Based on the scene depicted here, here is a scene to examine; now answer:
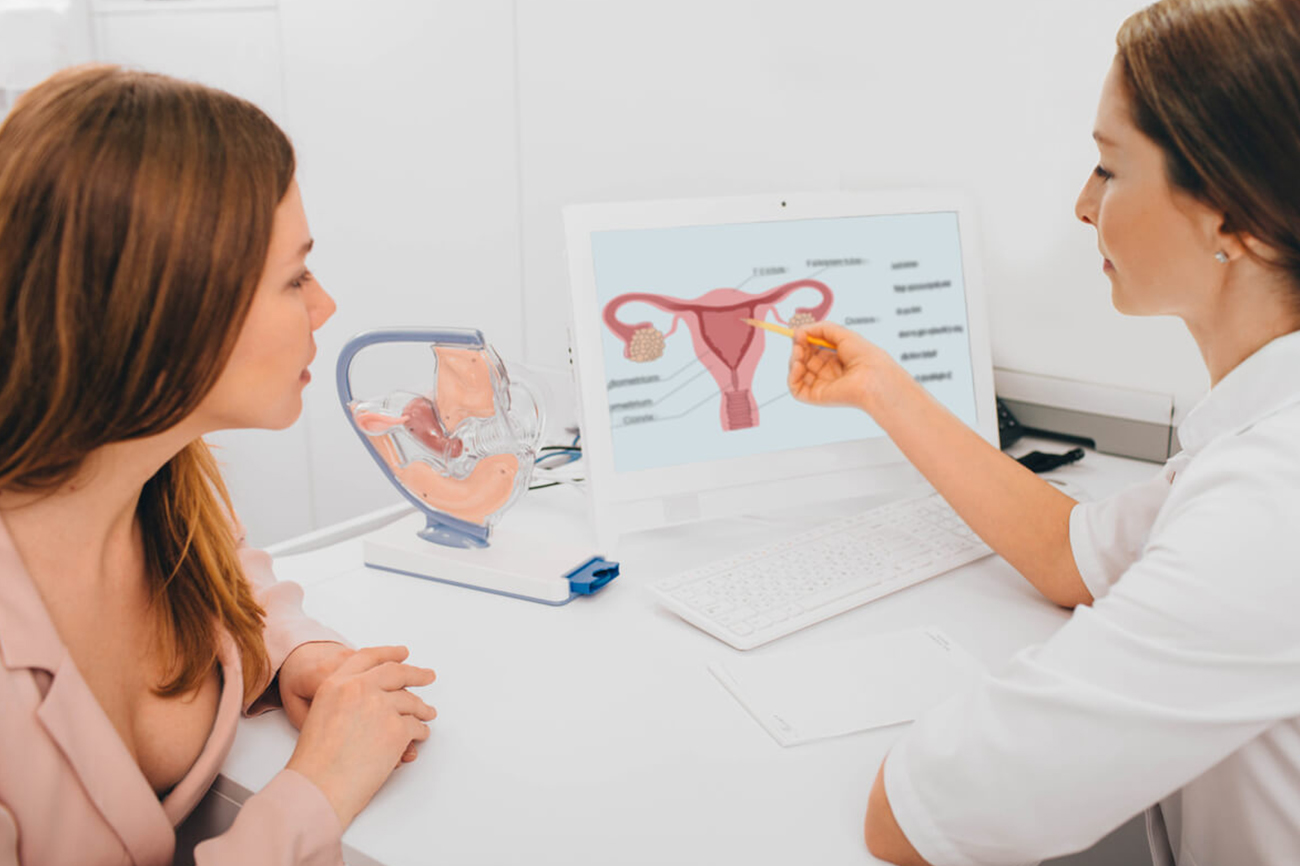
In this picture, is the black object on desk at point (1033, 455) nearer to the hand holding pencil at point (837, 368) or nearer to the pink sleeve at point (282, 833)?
the hand holding pencil at point (837, 368)

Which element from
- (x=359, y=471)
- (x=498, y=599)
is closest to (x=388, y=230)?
(x=359, y=471)

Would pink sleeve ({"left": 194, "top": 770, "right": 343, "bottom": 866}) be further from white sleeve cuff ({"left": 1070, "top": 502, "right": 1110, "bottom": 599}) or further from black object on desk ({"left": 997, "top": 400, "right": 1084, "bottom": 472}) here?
black object on desk ({"left": 997, "top": 400, "right": 1084, "bottom": 472})

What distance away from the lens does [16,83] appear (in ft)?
7.41

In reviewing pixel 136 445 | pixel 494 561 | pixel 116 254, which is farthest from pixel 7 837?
pixel 494 561

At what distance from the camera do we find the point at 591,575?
3.44 feet

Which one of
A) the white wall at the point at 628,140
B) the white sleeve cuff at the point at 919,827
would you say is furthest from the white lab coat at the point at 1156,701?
the white wall at the point at 628,140

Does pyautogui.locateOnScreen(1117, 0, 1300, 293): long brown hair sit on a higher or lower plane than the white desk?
higher

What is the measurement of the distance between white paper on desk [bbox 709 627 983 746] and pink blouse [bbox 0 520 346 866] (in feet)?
1.18

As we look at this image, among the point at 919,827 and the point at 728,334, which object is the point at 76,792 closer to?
the point at 919,827

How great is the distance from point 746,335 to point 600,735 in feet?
1.94

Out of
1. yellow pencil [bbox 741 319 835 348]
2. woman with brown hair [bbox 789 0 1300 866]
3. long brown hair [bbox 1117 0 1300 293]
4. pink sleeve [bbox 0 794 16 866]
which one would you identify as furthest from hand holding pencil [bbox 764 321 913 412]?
pink sleeve [bbox 0 794 16 866]

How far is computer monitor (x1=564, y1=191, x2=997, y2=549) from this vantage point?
3.80 ft

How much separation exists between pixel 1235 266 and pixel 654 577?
64cm

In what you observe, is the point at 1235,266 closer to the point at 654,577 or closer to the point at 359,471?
the point at 654,577
